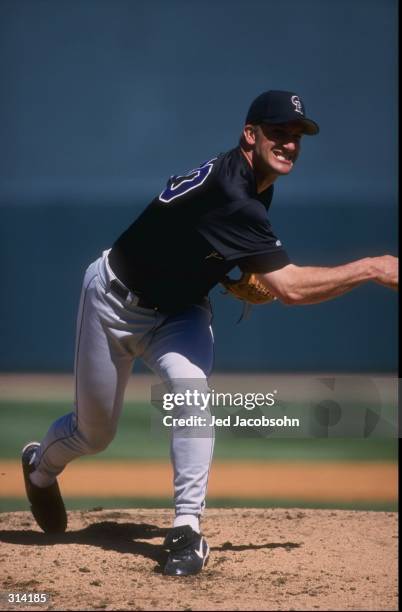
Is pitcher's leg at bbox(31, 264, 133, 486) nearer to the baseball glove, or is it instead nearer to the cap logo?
the baseball glove

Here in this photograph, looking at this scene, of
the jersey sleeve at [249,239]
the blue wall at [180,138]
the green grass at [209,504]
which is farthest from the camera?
the blue wall at [180,138]

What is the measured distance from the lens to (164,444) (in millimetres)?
5879

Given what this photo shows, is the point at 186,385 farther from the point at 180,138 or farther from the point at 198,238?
the point at 180,138

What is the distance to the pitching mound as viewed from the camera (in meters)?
2.51

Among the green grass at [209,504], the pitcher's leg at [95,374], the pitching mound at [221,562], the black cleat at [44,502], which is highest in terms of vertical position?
the pitcher's leg at [95,374]

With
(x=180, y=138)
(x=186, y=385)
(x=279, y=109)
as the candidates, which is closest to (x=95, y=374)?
(x=186, y=385)

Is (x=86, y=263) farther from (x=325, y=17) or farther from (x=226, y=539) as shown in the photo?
(x=226, y=539)

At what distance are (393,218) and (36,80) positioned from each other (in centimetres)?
362

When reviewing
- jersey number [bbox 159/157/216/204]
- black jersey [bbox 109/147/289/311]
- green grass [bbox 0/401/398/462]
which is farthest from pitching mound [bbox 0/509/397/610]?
green grass [bbox 0/401/398/462]

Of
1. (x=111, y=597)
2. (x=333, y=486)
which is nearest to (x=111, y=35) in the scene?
(x=333, y=486)

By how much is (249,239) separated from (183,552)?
942 mm

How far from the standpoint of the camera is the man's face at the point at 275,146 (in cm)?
282

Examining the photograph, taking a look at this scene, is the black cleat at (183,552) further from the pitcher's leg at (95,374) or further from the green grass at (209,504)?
the green grass at (209,504)
